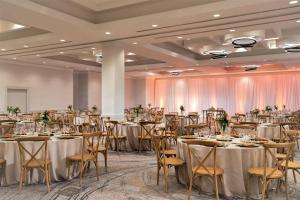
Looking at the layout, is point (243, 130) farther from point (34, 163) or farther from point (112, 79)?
point (112, 79)

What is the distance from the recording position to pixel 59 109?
16.9m

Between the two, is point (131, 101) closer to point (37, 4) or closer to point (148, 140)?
point (148, 140)

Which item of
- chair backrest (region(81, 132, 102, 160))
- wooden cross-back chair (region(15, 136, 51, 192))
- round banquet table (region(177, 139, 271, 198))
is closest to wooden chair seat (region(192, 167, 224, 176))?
round banquet table (region(177, 139, 271, 198))

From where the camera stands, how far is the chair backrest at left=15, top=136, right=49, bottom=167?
4.43m

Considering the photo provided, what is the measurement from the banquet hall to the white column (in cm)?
3

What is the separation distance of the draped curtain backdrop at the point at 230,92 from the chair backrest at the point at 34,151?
55.7ft

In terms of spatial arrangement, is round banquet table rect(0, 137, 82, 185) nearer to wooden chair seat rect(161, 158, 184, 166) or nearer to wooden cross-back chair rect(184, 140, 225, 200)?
wooden chair seat rect(161, 158, 184, 166)

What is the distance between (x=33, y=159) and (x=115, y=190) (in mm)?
1407

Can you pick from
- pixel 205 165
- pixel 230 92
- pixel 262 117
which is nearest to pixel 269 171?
pixel 205 165

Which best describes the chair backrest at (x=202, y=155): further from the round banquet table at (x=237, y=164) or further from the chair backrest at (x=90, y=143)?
the chair backrest at (x=90, y=143)

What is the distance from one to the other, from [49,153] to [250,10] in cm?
502

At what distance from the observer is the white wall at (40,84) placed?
556 inches

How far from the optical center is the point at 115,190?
186 inches

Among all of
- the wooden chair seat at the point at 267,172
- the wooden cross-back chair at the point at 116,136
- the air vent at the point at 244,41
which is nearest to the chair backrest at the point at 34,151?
the wooden chair seat at the point at 267,172
